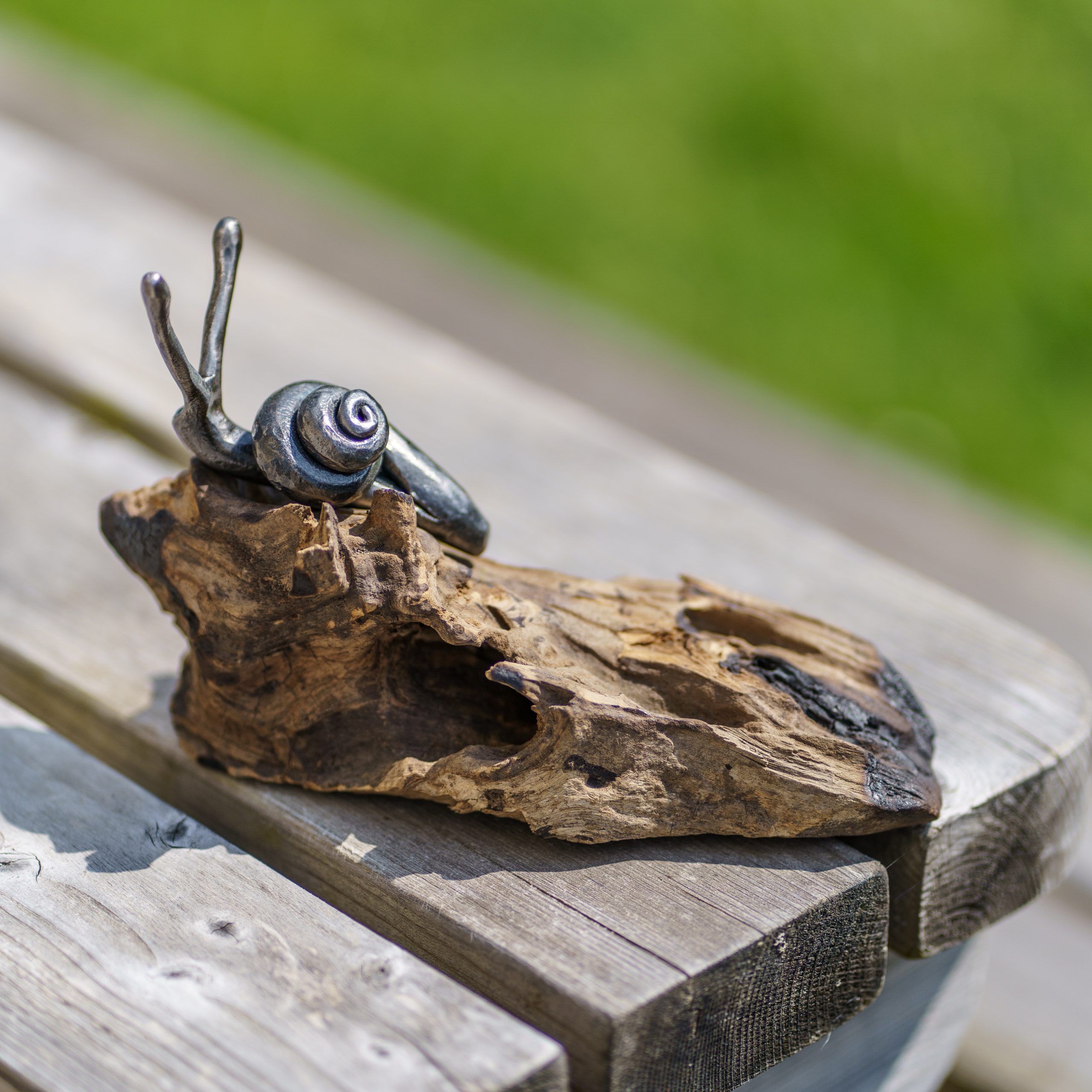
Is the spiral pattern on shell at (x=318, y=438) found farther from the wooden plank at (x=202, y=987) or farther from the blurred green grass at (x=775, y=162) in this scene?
the blurred green grass at (x=775, y=162)

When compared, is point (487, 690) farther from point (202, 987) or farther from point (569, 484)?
point (569, 484)

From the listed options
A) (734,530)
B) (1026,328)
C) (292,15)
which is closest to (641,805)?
(734,530)

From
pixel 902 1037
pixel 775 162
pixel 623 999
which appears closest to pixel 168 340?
pixel 623 999

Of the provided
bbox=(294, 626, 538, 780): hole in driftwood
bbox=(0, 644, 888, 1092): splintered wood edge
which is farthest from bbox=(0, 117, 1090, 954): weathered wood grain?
bbox=(294, 626, 538, 780): hole in driftwood

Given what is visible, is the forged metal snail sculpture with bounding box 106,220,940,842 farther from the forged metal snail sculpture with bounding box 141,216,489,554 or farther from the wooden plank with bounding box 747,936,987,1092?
the wooden plank with bounding box 747,936,987,1092

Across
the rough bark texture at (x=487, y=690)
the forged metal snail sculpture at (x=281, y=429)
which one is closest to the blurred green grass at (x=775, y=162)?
the rough bark texture at (x=487, y=690)

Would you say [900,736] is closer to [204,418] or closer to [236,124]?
[204,418]
